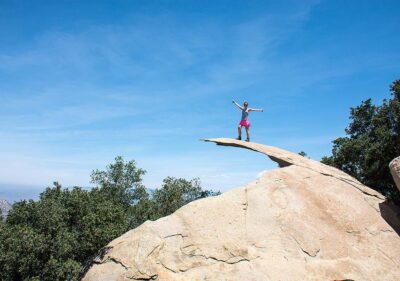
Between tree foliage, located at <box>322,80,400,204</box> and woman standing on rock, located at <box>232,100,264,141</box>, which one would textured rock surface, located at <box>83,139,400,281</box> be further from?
tree foliage, located at <box>322,80,400,204</box>

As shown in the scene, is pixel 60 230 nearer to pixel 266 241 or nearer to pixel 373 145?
pixel 266 241

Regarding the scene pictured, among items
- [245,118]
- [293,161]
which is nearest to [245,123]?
[245,118]

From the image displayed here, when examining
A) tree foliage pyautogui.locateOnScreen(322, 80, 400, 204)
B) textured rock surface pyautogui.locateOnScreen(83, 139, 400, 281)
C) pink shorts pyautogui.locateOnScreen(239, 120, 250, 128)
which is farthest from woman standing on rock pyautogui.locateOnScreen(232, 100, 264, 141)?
tree foliage pyautogui.locateOnScreen(322, 80, 400, 204)

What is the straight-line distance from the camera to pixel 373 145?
107 ft

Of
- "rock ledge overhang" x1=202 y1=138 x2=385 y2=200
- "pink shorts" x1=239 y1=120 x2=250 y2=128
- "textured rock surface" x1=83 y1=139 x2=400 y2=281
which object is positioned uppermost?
"pink shorts" x1=239 y1=120 x2=250 y2=128

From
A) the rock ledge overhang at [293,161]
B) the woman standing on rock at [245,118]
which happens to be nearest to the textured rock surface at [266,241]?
the rock ledge overhang at [293,161]

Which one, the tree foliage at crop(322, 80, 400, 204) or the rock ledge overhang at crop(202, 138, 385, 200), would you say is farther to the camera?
Result: the tree foliage at crop(322, 80, 400, 204)

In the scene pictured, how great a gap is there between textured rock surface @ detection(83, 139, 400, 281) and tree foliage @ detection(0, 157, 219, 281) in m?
20.0

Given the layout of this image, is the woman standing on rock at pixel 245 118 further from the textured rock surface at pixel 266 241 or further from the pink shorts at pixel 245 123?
the textured rock surface at pixel 266 241

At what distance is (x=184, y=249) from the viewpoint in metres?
12.9

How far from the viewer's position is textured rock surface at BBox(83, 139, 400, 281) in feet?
40.2

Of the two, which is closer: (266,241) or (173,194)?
(266,241)

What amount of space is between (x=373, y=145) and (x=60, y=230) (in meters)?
31.4

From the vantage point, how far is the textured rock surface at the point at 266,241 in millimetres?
12250
